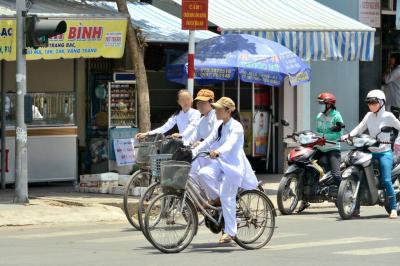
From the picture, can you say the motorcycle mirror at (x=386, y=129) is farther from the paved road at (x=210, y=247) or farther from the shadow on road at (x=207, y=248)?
the shadow on road at (x=207, y=248)

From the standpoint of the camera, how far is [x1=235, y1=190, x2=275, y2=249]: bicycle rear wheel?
12305 mm

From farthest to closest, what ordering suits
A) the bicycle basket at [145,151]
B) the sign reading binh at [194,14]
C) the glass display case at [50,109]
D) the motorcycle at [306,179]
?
the glass display case at [50,109] < the sign reading binh at [194,14] < the motorcycle at [306,179] < the bicycle basket at [145,151]

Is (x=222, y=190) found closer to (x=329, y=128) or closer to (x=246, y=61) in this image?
(x=329, y=128)

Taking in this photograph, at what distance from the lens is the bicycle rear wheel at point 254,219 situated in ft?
40.4

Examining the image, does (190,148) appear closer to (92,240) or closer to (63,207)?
(92,240)

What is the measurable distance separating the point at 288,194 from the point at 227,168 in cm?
447

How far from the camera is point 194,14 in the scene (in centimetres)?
1702

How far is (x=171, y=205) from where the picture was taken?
11.7 metres

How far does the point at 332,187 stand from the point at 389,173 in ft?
3.09

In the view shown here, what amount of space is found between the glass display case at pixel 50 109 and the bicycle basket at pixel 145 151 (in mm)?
5936

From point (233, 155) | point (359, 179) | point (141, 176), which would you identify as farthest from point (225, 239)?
point (359, 179)

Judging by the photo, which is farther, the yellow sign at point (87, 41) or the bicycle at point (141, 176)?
the yellow sign at point (87, 41)

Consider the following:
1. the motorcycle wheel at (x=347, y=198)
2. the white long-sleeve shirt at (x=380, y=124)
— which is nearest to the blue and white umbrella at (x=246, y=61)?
the white long-sleeve shirt at (x=380, y=124)

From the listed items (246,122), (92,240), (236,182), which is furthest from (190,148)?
(246,122)
